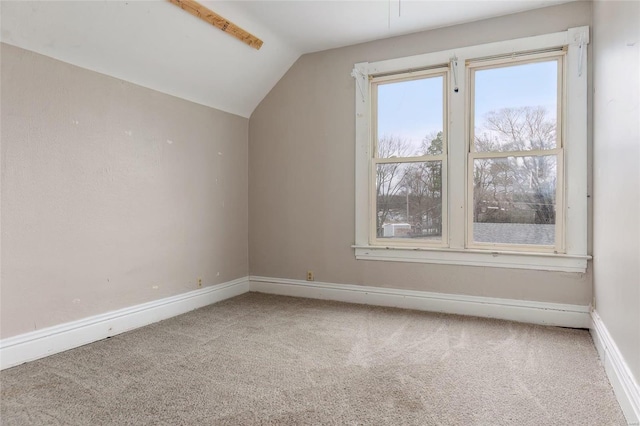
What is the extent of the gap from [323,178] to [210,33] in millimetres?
1748

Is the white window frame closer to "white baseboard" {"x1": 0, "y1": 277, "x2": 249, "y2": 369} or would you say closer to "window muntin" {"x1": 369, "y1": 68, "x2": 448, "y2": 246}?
"window muntin" {"x1": 369, "y1": 68, "x2": 448, "y2": 246}

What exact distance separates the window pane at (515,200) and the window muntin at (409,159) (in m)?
0.34

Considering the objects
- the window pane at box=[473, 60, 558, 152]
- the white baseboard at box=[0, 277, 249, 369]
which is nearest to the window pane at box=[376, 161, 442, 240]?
the window pane at box=[473, 60, 558, 152]

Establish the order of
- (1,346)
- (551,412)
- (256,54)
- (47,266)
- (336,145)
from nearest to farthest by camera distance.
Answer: (551,412)
(1,346)
(47,266)
(256,54)
(336,145)

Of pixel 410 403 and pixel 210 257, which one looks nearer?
pixel 410 403

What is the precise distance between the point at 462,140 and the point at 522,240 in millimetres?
1050

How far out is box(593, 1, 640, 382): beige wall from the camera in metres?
1.79

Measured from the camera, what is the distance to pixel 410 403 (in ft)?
6.36

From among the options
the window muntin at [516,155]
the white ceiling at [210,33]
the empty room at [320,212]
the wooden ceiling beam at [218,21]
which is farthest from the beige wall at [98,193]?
the window muntin at [516,155]

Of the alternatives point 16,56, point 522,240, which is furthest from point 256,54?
point 522,240

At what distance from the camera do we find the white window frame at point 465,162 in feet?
10.2

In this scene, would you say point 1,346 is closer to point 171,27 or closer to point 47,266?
point 47,266

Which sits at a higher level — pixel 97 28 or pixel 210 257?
pixel 97 28

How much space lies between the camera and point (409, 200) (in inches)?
150
